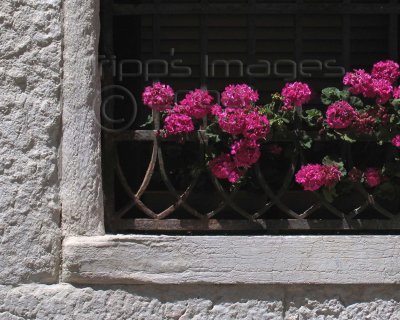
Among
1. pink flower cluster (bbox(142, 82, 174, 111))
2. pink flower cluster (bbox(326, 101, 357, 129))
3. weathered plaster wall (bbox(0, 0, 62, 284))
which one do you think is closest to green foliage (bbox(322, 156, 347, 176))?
pink flower cluster (bbox(326, 101, 357, 129))

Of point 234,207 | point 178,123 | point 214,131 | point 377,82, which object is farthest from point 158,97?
point 377,82

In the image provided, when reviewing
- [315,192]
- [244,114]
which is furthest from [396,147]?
[244,114]

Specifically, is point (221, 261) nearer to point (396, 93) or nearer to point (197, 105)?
point (197, 105)

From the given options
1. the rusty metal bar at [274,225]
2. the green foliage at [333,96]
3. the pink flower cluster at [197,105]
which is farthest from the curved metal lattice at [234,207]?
the green foliage at [333,96]

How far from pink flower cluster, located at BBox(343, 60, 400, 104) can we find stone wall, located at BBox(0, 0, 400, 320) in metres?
0.78

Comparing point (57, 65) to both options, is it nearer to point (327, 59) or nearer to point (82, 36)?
point (82, 36)

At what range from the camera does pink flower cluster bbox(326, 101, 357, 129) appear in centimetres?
314

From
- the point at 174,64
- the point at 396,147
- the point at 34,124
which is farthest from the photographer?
the point at 174,64

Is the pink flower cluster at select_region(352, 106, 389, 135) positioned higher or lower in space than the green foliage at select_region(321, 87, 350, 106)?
lower

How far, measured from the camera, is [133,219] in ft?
10.8

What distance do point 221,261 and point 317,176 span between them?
20.2 inches

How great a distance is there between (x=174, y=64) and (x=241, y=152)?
1.00 m

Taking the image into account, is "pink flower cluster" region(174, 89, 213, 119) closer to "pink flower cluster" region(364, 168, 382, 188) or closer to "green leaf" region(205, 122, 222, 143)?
"green leaf" region(205, 122, 222, 143)

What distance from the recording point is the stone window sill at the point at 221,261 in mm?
3076
